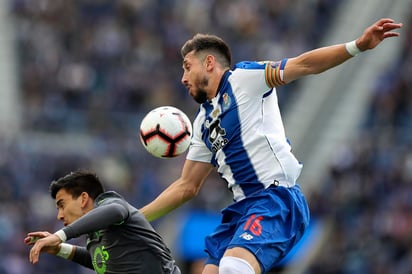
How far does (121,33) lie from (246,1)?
132 inches

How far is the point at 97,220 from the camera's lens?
23.8 feet

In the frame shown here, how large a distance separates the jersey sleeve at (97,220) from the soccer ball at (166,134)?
98cm

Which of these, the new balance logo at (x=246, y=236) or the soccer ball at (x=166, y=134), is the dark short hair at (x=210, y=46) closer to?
the soccer ball at (x=166, y=134)

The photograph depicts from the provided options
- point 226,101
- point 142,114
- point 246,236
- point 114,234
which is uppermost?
point 226,101

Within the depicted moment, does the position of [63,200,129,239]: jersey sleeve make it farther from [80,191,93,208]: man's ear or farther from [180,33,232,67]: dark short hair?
[180,33,232,67]: dark short hair

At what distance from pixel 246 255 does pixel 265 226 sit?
0.28 meters

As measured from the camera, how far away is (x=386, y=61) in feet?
72.4

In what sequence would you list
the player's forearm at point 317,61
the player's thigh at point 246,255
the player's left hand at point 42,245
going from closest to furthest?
1. the player's left hand at point 42,245
2. the player's forearm at point 317,61
3. the player's thigh at point 246,255

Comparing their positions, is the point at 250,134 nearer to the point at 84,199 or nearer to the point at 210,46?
the point at 210,46

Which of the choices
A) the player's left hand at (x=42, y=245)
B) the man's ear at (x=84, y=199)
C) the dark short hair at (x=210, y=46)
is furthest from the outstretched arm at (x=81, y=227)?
the dark short hair at (x=210, y=46)

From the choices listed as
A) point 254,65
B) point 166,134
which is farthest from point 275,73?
point 166,134

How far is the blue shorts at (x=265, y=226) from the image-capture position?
308 inches

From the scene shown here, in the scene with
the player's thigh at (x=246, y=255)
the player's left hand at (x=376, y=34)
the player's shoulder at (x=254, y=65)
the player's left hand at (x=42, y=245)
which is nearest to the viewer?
the player's left hand at (x=42, y=245)

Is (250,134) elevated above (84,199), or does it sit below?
above
